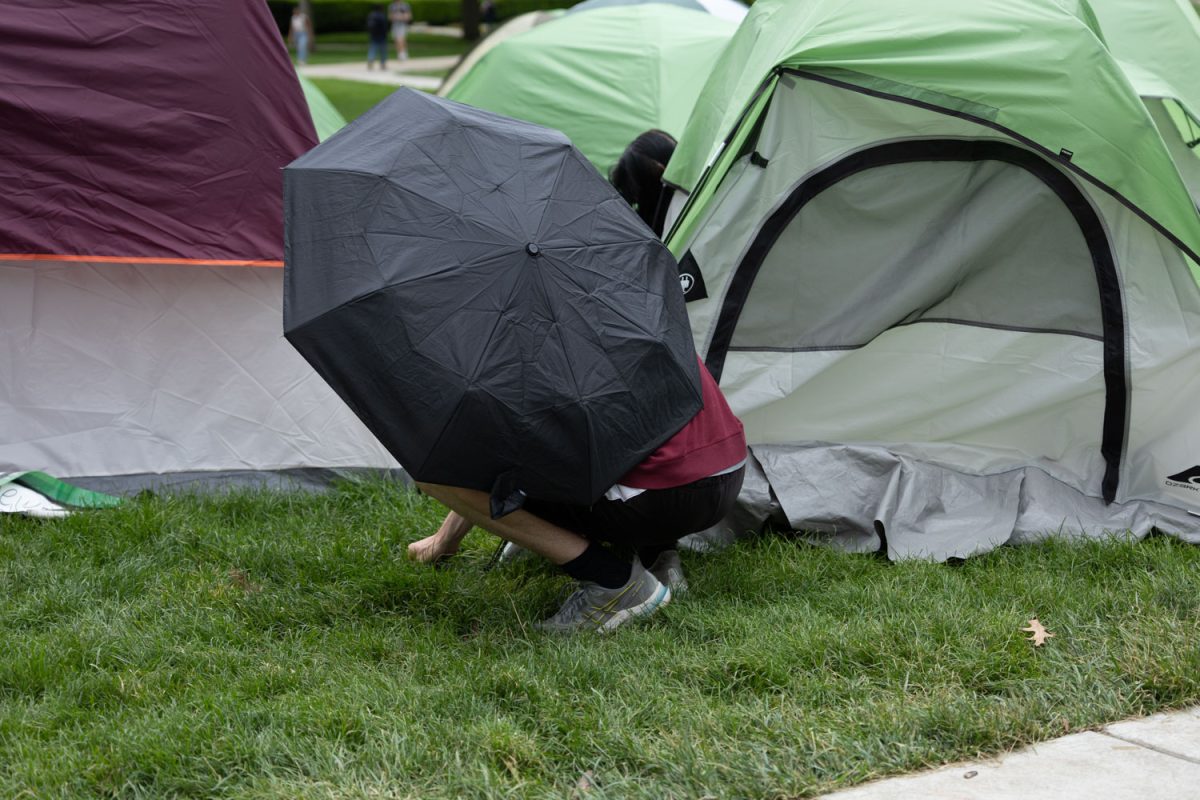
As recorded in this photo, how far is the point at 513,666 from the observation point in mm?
3082

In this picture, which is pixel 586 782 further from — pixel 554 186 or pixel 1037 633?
pixel 554 186

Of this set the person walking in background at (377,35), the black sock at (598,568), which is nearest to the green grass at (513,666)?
the black sock at (598,568)

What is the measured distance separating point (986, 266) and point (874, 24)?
0.88 metres

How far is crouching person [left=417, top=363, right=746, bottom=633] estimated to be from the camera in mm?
3307

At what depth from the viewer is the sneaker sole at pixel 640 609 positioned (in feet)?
11.2

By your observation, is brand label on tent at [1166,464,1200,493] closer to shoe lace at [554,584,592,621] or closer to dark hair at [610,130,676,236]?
shoe lace at [554,584,592,621]

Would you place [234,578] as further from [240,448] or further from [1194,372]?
[1194,372]

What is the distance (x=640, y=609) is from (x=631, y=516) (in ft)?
0.95

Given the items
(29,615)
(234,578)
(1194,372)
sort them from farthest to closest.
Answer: (1194,372) < (234,578) < (29,615)

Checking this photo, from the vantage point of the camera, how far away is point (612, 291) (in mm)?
3227

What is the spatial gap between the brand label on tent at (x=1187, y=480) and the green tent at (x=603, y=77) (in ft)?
13.2

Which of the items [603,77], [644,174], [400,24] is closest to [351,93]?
[400,24]

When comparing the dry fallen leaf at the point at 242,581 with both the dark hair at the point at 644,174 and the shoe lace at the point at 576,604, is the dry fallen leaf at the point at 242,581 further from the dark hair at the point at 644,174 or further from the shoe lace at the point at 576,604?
the dark hair at the point at 644,174

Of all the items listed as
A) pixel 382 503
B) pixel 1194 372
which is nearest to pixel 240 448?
pixel 382 503
